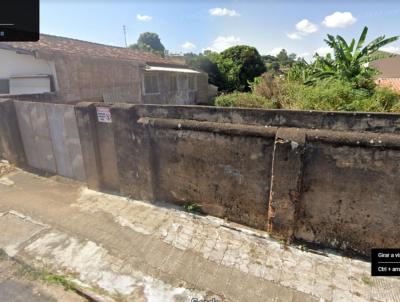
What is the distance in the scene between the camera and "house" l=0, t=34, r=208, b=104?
30.1 ft

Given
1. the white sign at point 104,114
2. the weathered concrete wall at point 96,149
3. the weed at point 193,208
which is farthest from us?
the weathered concrete wall at point 96,149

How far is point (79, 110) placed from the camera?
17.2 feet

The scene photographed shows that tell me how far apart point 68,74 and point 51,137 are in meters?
4.93

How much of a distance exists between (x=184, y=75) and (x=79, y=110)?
13.5 meters

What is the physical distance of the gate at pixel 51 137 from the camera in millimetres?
5863

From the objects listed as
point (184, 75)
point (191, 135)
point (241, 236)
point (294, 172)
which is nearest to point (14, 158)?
point (191, 135)

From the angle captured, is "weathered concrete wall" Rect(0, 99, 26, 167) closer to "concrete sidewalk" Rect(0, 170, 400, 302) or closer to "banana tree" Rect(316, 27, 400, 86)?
"concrete sidewalk" Rect(0, 170, 400, 302)

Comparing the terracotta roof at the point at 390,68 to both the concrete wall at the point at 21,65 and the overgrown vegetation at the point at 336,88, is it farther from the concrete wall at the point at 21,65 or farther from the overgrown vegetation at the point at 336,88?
the concrete wall at the point at 21,65

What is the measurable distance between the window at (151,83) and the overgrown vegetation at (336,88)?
5.43 m

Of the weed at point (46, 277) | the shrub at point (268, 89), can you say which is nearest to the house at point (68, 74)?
the weed at point (46, 277)

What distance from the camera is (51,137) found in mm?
6262

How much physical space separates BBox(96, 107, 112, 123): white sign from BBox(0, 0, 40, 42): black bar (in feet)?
6.28

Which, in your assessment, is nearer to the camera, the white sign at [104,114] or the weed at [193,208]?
the weed at [193,208]

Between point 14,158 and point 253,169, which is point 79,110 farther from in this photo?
point 253,169
